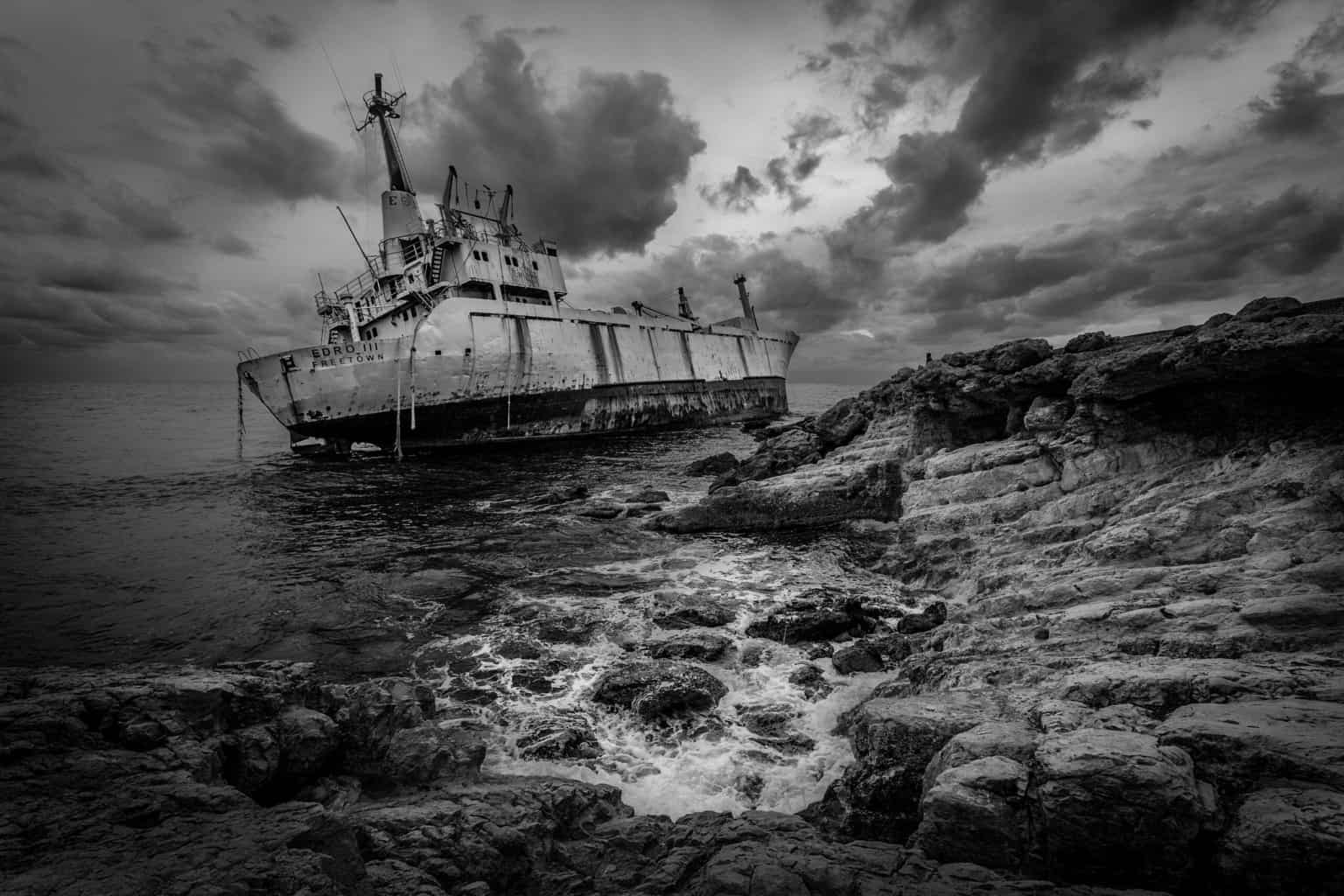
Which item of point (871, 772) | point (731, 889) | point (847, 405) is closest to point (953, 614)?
point (871, 772)

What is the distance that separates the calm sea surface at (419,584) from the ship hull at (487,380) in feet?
17.3

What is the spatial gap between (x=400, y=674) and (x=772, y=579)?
786 cm

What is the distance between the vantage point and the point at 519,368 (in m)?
34.3

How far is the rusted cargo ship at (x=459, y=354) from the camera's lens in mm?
29172

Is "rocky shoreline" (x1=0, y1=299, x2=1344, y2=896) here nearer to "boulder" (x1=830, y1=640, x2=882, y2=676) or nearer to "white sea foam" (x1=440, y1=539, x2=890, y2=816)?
"boulder" (x1=830, y1=640, x2=882, y2=676)

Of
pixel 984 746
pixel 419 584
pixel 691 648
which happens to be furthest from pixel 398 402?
pixel 984 746

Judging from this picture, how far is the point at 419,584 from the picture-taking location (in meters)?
12.9

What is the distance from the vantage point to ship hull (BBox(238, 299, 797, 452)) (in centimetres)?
2891

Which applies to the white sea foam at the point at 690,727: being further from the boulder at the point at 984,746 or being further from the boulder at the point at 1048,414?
the boulder at the point at 1048,414

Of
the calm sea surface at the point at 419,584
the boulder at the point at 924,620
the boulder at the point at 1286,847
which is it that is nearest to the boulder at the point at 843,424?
the calm sea surface at the point at 419,584

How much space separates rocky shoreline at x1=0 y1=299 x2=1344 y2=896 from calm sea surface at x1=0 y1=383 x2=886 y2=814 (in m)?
0.64

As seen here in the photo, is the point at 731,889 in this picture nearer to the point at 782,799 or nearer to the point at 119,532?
the point at 782,799

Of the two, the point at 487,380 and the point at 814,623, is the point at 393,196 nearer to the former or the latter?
the point at 487,380

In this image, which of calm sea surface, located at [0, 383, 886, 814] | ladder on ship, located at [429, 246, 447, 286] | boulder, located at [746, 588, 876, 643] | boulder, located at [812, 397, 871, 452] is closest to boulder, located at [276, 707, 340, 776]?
calm sea surface, located at [0, 383, 886, 814]
